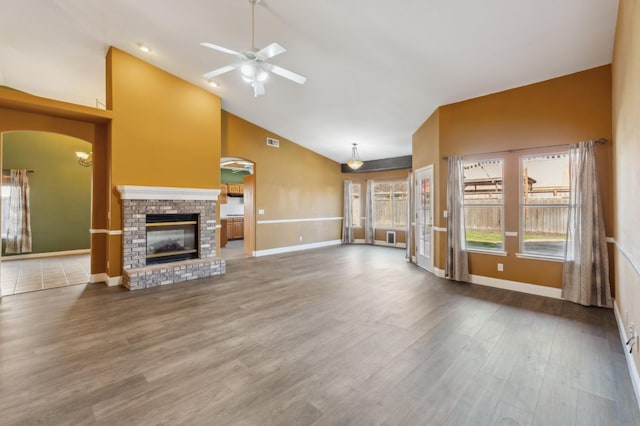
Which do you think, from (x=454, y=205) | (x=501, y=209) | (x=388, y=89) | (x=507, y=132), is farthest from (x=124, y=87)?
(x=501, y=209)

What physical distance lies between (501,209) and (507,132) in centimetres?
126

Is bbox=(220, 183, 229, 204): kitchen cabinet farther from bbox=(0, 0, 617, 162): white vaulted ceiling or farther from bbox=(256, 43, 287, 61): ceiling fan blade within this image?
bbox=(256, 43, 287, 61): ceiling fan blade

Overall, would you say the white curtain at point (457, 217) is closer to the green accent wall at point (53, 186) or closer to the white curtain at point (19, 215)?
the green accent wall at point (53, 186)

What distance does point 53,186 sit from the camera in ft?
24.1

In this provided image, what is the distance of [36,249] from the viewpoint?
707 centimetres

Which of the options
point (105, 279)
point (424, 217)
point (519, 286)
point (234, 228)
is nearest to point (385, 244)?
point (424, 217)

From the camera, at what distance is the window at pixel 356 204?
1033 centimetres

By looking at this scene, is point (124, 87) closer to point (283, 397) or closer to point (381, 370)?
point (283, 397)

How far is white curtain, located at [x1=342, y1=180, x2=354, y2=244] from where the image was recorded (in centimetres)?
1007

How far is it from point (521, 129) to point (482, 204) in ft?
4.30

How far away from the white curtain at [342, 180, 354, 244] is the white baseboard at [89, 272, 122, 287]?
271 inches

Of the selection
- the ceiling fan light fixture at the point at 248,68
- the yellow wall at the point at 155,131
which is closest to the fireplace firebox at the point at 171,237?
the yellow wall at the point at 155,131

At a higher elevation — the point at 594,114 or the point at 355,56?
the point at 355,56

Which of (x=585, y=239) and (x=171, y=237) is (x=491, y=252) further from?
(x=171, y=237)
